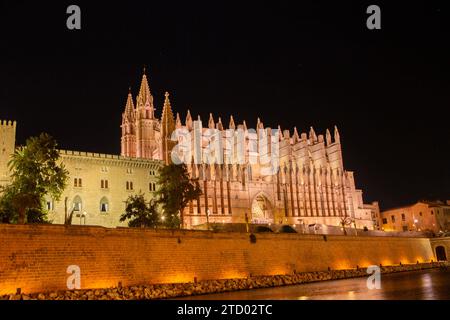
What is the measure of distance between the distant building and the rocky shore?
37.3m

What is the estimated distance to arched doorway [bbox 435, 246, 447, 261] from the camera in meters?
50.8

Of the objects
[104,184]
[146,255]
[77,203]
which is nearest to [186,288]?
[146,255]

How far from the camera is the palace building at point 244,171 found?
57062mm

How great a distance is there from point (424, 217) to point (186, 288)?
5543cm

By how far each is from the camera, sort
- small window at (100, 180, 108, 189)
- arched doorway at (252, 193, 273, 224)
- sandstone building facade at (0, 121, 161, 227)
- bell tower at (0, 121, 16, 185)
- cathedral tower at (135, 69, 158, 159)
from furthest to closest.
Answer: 1. arched doorway at (252, 193, 273, 224)
2. cathedral tower at (135, 69, 158, 159)
3. small window at (100, 180, 108, 189)
4. sandstone building facade at (0, 121, 161, 227)
5. bell tower at (0, 121, 16, 185)

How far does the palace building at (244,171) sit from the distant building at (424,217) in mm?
3860

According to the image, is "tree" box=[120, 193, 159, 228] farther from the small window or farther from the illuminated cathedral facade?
the illuminated cathedral facade

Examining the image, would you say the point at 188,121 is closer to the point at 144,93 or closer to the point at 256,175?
the point at 144,93

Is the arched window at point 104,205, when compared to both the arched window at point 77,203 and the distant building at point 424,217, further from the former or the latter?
the distant building at point 424,217

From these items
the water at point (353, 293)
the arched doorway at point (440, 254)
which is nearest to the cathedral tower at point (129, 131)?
the arched doorway at point (440, 254)

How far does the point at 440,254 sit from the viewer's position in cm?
5103

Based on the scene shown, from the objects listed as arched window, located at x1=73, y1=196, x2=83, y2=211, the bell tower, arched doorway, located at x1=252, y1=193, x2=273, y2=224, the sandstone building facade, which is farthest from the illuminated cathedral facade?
the bell tower

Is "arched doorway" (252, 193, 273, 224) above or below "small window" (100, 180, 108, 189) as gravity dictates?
below

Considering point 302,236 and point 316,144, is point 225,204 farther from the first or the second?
point 302,236
